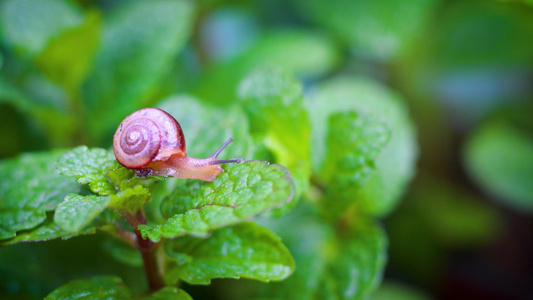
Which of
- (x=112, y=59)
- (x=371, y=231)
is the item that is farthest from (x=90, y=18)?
(x=371, y=231)

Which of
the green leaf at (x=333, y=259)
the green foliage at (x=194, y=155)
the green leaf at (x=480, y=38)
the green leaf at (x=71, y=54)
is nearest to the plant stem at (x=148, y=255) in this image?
the green foliage at (x=194, y=155)

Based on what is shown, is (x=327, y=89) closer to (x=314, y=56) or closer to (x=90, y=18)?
(x=314, y=56)

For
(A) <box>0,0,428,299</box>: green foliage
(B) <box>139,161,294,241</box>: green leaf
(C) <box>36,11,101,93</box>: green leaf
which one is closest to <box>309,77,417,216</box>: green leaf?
(A) <box>0,0,428,299</box>: green foliage

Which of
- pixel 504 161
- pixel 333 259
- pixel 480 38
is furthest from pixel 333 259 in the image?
pixel 480 38

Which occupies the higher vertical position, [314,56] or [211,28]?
[211,28]

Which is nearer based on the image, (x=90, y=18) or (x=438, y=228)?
(x=90, y=18)

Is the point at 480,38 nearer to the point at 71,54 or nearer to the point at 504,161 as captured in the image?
the point at 504,161
